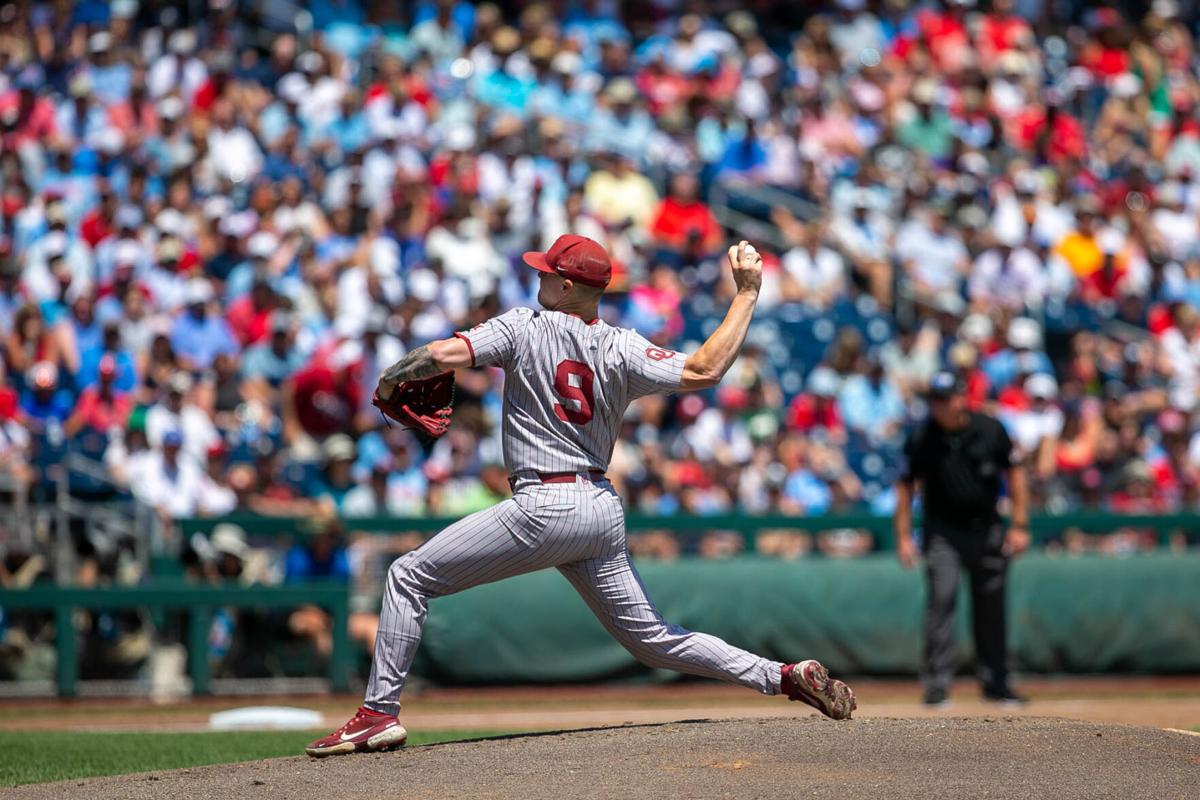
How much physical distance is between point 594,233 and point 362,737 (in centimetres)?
1024

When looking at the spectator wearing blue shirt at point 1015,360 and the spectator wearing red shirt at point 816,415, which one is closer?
the spectator wearing red shirt at point 816,415

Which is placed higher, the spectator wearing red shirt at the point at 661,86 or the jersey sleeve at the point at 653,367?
the spectator wearing red shirt at the point at 661,86

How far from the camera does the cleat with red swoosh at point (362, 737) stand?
6.16 m

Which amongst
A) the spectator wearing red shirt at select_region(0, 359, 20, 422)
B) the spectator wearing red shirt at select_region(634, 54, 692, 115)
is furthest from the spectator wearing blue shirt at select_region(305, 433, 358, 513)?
the spectator wearing red shirt at select_region(634, 54, 692, 115)

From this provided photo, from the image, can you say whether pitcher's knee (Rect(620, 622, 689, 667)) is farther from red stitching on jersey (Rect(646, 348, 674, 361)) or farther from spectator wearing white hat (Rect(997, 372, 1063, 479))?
spectator wearing white hat (Rect(997, 372, 1063, 479))

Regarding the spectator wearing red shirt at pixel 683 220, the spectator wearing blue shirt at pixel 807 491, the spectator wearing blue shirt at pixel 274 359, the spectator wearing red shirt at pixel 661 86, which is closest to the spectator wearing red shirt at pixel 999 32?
the spectator wearing red shirt at pixel 661 86

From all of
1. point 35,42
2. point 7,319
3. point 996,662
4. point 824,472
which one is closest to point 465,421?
point 824,472

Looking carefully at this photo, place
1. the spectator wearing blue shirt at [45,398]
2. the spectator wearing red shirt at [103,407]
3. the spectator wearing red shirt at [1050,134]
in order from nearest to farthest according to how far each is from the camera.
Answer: the spectator wearing red shirt at [103,407] → the spectator wearing blue shirt at [45,398] → the spectator wearing red shirt at [1050,134]

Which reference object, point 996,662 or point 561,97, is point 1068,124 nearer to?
point 561,97

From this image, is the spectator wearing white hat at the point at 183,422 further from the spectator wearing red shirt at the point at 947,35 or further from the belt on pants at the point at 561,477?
the spectator wearing red shirt at the point at 947,35

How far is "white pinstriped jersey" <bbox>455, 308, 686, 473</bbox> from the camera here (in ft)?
20.1

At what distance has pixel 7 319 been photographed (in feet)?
46.7

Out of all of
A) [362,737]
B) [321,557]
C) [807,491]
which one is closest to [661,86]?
[807,491]

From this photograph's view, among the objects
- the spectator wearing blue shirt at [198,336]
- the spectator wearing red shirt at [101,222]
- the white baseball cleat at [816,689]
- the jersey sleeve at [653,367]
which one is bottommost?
the white baseball cleat at [816,689]
